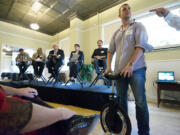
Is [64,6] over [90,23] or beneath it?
over

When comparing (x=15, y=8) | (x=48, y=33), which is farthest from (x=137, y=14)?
(x=48, y=33)

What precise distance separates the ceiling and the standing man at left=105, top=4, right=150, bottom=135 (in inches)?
120

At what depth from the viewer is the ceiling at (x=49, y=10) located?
3.54 meters

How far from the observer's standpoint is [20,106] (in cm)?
33

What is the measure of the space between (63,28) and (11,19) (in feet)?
7.72

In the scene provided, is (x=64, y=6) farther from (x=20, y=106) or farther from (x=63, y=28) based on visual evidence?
(x=20, y=106)

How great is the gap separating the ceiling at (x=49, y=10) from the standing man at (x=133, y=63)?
9.97 feet

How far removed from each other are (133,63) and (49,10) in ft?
14.1

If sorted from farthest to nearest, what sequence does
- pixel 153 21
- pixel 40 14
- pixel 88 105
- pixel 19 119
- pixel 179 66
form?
pixel 40 14 → pixel 153 21 → pixel 179 66 → pixel 88 105 → pixel 19 119

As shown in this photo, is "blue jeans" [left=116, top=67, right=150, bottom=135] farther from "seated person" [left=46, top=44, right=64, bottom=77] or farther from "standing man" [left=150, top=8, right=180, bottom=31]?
"seated person" [left=46, top=44, right=64, bottom=77]

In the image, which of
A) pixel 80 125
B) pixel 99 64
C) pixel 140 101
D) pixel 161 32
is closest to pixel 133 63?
pixel 140 101

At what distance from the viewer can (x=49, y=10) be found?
397 cm

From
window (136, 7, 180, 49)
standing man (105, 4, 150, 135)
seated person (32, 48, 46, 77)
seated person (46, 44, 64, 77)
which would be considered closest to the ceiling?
window (136, 7, 180, 49)

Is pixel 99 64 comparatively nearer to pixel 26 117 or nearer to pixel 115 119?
pixel 115 119
